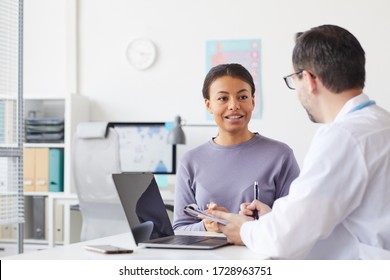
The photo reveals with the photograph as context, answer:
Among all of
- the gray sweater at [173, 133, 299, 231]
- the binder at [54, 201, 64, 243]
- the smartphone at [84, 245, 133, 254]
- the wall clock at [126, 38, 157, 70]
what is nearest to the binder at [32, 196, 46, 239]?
the binder at [54, 201, 64, 243]

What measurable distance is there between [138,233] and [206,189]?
1.82 ft

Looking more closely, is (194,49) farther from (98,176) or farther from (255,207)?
(255,207)

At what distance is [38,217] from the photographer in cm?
555

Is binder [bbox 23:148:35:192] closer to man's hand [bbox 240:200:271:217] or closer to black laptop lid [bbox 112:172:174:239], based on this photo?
black laptop lid [bbox 112:172:174:239]

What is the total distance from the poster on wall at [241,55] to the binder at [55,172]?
1.27 metres

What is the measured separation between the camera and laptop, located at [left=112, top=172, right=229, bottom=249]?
1.87m

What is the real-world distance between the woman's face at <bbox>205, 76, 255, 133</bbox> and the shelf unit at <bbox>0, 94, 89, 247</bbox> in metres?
2.93

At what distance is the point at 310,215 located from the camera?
5.16 feet

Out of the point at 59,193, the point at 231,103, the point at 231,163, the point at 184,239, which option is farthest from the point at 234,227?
the point at 59,193

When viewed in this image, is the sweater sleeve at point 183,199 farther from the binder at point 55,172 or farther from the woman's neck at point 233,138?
the binder at point 55,172
